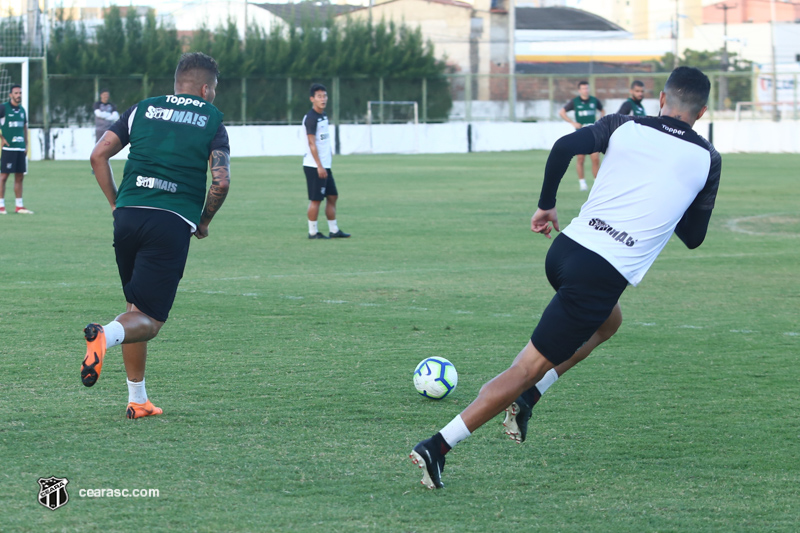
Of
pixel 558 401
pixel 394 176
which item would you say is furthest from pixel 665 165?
pixel 394 176

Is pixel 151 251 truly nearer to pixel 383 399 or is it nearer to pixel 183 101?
pixel 183 101

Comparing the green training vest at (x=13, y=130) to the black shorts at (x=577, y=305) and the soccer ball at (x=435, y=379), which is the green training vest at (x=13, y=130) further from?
the black shorts at (x=577, y=305)

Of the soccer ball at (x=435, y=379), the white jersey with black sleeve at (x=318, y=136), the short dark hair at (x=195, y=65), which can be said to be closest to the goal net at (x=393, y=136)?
the white jersey with black sleeve at (x=318, y=136)

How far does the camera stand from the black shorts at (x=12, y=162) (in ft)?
56.4

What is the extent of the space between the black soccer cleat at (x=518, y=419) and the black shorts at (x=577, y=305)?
0.42 m

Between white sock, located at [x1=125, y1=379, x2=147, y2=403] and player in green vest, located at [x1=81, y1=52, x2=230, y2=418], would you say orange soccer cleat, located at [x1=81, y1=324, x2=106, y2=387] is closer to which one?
player in green vest, located at [x1=81, y1=52, x2=230, y2=418]

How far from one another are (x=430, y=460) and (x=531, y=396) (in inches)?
29.9

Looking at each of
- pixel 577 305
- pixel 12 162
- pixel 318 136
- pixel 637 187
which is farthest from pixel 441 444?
pixel 12 162

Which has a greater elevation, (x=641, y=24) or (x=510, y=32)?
(x=641, y=24)

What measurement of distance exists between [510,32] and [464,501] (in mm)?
55409

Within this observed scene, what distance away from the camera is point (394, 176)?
87.2 feet

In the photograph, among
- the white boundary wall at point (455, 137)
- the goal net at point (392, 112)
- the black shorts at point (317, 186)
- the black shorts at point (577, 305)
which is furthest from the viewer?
the goal net at point (392, 112)

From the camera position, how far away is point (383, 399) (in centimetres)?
584

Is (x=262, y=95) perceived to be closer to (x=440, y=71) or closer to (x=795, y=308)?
(x=440, y=71)
